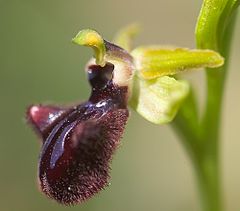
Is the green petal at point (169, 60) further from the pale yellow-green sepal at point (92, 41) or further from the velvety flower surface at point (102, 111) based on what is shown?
the pale yellow-green sepal at point (92, 41)

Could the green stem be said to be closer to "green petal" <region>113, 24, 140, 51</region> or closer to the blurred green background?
"green petal" <region>113, 24, 140, 51</region>

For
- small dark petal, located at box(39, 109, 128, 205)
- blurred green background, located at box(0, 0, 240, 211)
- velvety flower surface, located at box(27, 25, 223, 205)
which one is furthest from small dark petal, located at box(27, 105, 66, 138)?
blurred green background, located at box(0, 0, 240, 211)

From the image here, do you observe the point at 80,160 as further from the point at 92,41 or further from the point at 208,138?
the point at 208,138

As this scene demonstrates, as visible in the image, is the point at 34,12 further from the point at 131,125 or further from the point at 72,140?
the point at 72,140

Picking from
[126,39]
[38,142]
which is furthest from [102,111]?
[38,142]

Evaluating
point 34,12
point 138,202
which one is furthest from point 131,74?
point 34,12

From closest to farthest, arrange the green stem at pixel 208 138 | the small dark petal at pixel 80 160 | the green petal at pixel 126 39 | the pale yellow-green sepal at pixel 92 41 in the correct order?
the small dark petal at pixel 80 160
the pale yellow-green sepal at pixel 92 41
the green stem at pixel 208 138
the green petal at pixel 126 39

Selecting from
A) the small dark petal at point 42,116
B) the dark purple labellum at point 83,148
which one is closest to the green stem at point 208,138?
the dark purple labellum at point 83,148
